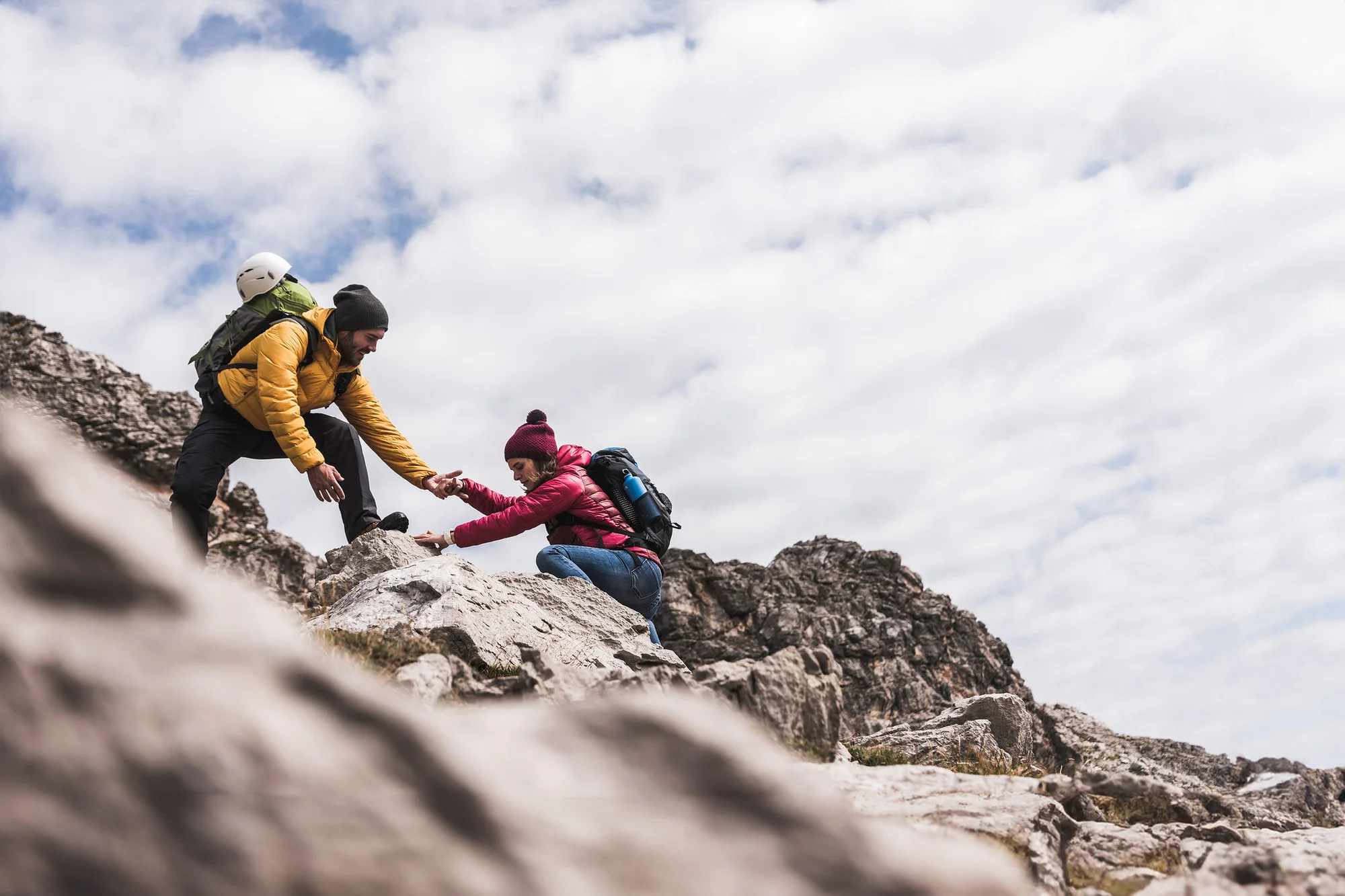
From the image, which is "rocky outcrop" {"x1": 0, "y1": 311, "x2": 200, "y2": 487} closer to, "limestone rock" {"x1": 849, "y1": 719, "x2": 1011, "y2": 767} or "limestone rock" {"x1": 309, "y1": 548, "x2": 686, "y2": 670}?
"limestone rock" {"x1": 309, "y1": 548, "x2": 686, "y2": 670}

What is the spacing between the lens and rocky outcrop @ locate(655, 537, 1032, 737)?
23.2 meters

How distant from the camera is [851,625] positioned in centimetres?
2427

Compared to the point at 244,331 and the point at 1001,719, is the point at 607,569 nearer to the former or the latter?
the point at 244,331

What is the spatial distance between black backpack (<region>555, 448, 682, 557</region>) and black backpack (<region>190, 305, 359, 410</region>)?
12.2ft

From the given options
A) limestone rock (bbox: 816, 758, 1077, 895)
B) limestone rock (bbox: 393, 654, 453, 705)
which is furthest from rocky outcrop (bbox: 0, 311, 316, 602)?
limestone rock (bbox: 816, 758, 1077, 895)

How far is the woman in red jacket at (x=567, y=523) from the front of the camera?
1225 cm

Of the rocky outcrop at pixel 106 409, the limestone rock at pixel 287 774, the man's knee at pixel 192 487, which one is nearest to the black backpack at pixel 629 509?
the man's knee at pixel 192 487

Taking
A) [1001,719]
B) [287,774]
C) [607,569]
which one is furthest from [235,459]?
[1001,719]

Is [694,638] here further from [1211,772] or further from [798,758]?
[798,758]

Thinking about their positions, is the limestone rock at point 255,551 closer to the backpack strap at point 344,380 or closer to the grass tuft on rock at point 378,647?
the backpack strap at point 344,380

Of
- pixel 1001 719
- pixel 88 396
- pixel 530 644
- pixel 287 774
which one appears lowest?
pixel 287 774

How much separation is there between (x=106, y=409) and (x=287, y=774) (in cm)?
3003

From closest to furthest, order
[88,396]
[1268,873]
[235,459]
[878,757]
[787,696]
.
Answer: [1268,873] < [787,696] < [878,757] < [235,459] < [88,396]

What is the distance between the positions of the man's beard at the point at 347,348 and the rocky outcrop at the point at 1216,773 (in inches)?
450
